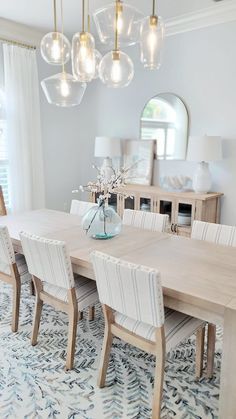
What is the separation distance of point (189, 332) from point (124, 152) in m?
3.28

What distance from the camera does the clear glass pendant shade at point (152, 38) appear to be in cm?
207

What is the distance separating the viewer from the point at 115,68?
2211mm

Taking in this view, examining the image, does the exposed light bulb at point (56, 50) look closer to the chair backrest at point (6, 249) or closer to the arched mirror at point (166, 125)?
the chair backrest at point (6, 249)

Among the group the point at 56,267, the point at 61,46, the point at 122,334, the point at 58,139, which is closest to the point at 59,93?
the point at 61,46

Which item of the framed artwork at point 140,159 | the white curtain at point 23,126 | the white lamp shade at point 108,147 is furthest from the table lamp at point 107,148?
the white curtain at point 23,126

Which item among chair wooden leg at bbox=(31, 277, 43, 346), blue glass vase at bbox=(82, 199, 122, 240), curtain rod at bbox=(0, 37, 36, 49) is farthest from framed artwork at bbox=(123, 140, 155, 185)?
chair wooden leg at bbox=(31, 277, 43, 346)

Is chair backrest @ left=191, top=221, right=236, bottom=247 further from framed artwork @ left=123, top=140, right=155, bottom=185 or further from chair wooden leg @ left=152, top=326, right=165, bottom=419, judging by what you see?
framed artwork @ left=123, top=140, right=155, bottom=185

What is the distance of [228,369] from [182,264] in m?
0.62

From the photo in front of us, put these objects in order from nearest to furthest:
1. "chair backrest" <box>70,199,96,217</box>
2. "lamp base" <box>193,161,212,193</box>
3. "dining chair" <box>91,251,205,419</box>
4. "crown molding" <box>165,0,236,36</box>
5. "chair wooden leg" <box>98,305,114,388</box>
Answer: "dining chair" <box>91,251,205,419</box>, "chair wooden leg" <box>98,305,114,388</box>, "chair backrest" <box>70,199,96,217</box>, "crown molding" <box>165,0,236,36</box>, "lamp base" <box>193,161,212,193</box>

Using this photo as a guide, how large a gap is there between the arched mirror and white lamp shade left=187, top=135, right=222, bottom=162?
0.54 m

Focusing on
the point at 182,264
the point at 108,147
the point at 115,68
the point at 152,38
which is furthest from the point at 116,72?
the point at 108,147

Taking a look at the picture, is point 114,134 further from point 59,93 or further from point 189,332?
point 189,332

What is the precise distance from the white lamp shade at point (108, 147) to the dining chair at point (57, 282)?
253 cm

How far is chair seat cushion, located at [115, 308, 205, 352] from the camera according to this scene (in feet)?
5.68
